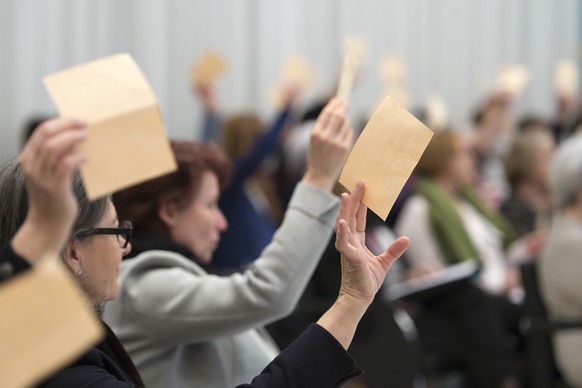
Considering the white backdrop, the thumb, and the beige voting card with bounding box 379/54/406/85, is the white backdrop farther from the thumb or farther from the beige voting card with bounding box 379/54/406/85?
the thumb

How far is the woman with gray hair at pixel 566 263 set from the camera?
286cm

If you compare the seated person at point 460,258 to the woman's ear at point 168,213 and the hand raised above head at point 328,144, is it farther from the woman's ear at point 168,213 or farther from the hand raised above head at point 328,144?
the hand raised above head at point 328,144

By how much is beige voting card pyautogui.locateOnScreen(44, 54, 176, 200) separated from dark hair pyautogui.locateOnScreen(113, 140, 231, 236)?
0.77 m

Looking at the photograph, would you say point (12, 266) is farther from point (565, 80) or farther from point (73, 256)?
point (565, 80)

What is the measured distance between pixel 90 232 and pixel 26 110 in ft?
11.4

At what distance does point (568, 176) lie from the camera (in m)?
2.98

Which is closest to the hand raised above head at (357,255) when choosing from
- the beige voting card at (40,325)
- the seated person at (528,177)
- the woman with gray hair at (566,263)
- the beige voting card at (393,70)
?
the beige voting card at (40,325)

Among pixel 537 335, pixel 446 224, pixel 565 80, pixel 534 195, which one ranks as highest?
pixel 537 335

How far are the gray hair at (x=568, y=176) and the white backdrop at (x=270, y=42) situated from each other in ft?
5.88

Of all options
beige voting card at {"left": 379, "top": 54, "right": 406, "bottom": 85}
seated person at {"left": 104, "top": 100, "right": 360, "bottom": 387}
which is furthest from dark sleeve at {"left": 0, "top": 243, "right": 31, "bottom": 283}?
beige voting card at {"left": 379, "top": 54, "right": 406, "bottom": 85}

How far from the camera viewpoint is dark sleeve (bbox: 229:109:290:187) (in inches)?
137

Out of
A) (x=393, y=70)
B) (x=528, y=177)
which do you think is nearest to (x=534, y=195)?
(x=528, y=177)

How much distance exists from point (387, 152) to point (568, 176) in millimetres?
1897

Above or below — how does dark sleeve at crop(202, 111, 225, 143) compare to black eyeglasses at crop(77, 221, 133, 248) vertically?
below
